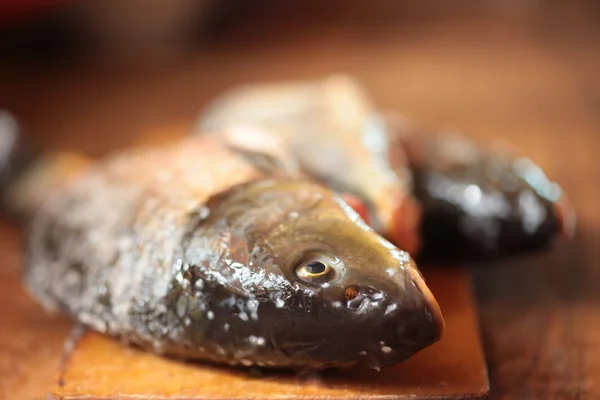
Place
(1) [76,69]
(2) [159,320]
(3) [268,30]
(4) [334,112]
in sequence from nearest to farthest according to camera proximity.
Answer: (2) [159,320], (4) [334,112], (1) [76,69], (3) [268,30]

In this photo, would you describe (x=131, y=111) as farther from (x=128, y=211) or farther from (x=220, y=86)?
(x=128, y=211)

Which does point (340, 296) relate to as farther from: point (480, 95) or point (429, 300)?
point (480, 95)

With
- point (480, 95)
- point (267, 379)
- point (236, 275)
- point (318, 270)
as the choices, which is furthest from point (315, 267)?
point (480, 95)

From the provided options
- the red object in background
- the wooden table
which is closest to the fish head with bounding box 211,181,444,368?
the wooden table

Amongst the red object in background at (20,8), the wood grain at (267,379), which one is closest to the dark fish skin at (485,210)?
the wood grain at (267,379)

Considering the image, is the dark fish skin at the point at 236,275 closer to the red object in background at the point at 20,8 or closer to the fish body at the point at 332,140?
the fish body at the point at 332,140

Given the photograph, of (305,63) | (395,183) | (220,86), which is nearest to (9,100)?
(220,86)
